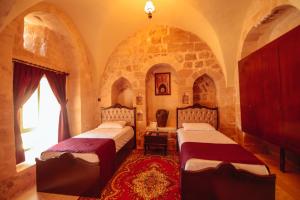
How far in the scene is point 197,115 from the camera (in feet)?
13.5

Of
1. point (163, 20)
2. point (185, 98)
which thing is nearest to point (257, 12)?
point (163, 20)

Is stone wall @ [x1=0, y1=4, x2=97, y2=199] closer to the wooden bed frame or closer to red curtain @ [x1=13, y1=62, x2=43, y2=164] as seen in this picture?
red curtain @ [x1=13, y1=62, x2=43, y2=164]

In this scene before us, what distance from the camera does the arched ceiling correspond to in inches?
123

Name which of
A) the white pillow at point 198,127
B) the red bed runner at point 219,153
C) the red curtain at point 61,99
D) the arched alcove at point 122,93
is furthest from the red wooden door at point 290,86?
the red curtain at point 61,99

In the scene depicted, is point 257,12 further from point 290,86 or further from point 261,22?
point 290,86

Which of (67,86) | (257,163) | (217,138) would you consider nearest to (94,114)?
(67,86)

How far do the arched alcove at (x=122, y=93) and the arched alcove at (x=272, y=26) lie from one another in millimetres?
3154

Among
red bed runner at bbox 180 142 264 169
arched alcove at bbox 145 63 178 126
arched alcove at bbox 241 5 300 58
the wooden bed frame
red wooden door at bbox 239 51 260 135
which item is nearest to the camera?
red bed runner at bbox 180 142 264 169

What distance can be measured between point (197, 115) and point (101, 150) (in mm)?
2667

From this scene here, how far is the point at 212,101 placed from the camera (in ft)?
14.4

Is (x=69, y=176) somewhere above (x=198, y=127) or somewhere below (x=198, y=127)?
below

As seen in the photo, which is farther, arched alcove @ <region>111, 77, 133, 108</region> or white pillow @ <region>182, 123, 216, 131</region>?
arched alcove @ <region>111, 77, 133, 108</region>

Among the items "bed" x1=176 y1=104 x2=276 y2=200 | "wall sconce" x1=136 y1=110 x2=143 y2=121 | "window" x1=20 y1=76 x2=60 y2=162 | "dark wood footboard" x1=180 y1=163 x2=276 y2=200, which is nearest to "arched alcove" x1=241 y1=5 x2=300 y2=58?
"bed" x1=176 y1=104 x2=276 y2=200

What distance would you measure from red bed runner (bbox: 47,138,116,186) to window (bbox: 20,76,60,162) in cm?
90
